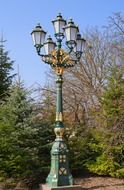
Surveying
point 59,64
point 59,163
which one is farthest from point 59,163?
point 59,64

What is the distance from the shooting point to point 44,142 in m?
15.1

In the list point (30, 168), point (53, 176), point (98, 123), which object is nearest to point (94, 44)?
point (98, 123)

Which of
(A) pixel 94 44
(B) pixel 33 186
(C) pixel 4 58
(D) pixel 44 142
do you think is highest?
(A) pixel 94 44

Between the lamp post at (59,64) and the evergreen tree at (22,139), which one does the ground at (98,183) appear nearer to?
the evergreen tree at (22,139)

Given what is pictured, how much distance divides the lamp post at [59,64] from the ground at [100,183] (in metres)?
2.58

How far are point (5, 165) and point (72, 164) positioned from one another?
10.2ft

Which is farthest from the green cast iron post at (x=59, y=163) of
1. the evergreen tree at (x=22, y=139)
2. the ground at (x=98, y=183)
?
the evergreen tree at (x=22, y=139)

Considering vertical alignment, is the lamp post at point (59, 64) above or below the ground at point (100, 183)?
above

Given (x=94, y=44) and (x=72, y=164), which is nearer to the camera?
(x=72, y=164)

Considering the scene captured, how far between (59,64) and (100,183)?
515cm

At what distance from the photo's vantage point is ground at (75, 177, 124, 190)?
1335 centimetres

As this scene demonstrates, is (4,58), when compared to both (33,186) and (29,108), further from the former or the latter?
(33,186)

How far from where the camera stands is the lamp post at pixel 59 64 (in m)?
11.1

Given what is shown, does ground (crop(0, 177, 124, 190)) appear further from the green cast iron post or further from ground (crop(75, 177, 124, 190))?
the green cast iron post
